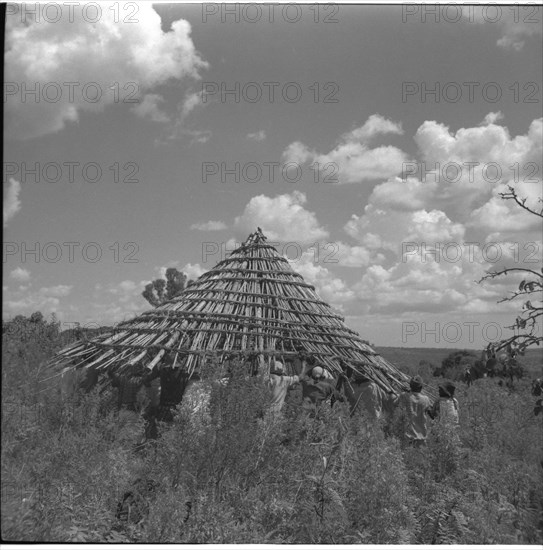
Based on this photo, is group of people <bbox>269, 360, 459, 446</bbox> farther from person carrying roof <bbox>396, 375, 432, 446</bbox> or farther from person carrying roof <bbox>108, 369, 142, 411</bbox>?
person carrying roof <bbox>108, 369, 142, 411</bbox>

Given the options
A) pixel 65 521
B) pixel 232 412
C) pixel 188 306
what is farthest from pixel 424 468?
pixel 188 306

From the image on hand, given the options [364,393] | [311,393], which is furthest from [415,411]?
[311,393]

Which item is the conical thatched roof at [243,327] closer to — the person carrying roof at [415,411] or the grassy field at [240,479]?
the person carrying roof at [415,411]

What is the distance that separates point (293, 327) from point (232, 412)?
15.3ft

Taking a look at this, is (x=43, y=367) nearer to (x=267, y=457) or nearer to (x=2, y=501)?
(x=2, y=501)

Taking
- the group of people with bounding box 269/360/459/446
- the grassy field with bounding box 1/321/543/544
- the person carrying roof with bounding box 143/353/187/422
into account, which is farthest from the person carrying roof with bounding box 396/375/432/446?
the person carrying roof with bounding box 143/353/187/422

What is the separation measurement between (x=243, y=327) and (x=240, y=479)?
14.8 feet

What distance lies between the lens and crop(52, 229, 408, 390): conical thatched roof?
7.66 metres

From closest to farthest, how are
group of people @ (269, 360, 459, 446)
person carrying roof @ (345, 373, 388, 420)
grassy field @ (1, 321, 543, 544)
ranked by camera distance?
grassy field @ (1, 321, 543, 544)
group of people @ (269, 360, 459, 446)
person carrying roof @ (345, 373, 388, 420)

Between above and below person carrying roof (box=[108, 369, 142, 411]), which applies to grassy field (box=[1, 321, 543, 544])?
below

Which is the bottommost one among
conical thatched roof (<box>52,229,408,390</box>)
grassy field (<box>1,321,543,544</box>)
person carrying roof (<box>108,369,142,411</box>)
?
grassy field (<box>1,321,543,544</box>)

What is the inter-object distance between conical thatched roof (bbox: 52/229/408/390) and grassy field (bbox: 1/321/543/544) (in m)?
3.41

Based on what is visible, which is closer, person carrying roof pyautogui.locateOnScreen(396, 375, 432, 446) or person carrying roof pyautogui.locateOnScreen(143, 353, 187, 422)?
person carrying roof pyautogui.locateOnScreen(396, 375, 432, 446)

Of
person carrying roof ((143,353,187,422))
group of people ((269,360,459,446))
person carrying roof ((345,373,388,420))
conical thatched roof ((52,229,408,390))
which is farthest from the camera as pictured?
conical thatched roof ((52,229,408,390))
